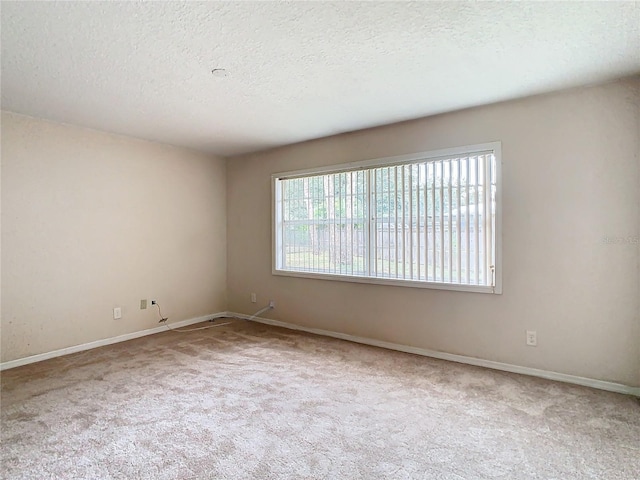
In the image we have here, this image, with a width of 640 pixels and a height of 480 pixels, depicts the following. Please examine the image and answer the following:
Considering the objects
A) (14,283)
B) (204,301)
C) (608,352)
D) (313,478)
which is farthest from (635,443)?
(14,283)

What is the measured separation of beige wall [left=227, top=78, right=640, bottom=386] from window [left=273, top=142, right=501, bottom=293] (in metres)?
0.14

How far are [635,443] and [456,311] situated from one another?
1466 millimetres

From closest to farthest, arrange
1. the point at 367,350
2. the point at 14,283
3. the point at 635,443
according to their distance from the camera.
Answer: the point at 635,443, the point at 14,283, the point at 367,350

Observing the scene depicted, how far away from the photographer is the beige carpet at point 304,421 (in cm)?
175

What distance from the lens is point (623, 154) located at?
8.31ft

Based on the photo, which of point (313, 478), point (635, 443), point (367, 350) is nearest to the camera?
point (313, 478)

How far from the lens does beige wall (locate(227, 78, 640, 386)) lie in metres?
2.54

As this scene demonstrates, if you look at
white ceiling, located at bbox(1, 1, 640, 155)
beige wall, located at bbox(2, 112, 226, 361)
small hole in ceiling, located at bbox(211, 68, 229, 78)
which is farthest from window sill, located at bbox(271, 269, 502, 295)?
small hole in ceiling, located at bbox(211, 68, 229, 78)

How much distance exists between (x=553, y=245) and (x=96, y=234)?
4426 mm

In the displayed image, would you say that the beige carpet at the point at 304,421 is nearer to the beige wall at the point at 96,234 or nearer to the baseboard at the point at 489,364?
the baseboard at the point at 489,364

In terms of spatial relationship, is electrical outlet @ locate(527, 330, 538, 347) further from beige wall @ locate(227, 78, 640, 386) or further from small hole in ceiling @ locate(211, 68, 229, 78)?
Answer: small hole in ceiling @ locate(211, 68, 229, 78)

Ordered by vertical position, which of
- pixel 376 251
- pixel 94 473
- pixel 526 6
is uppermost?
pixel 526 6

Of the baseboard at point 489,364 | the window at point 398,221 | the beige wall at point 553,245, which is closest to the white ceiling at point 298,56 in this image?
the beige wall at point 553,245

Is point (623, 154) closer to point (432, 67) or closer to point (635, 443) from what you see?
point (432, 67)
